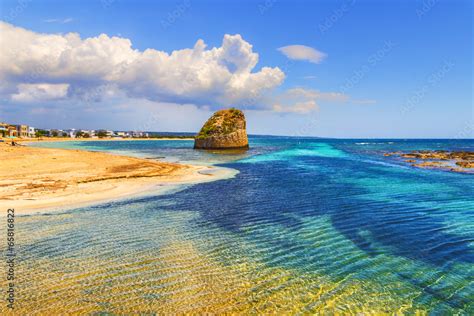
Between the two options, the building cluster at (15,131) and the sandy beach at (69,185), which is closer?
the sandy beach at (69,185)

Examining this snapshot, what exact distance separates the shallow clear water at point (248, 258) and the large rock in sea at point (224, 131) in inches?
2908

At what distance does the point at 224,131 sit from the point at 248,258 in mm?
83942

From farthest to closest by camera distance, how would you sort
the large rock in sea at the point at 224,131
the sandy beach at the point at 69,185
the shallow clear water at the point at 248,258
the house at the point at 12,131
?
the house at the point at 12,131 < the large rock in sea at the point at 224,131 < the sandy beach at the point at 69,185 < the shallow clear water at the point at 248,258

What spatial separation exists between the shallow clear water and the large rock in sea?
73.9 m

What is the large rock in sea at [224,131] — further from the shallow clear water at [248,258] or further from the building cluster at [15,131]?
the building cluster at [15,131]

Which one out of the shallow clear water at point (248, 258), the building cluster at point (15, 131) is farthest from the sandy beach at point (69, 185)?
the building cluster at point (15, 131)

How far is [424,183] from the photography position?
30.9 meters

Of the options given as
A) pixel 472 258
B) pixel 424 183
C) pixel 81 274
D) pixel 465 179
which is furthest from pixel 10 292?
pixel 465 179

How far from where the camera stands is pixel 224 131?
9394 centimetres

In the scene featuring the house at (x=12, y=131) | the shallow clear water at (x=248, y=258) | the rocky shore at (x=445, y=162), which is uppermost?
the house at (x=12, y=131)

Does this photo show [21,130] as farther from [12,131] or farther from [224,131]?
[224,131]

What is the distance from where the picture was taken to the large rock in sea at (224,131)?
3698 inches

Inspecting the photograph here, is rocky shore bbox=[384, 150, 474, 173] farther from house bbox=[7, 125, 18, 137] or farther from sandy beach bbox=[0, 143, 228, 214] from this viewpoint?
house bbox=[7, 125, 18, 137]

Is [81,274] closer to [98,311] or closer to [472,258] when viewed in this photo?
[98,311]
